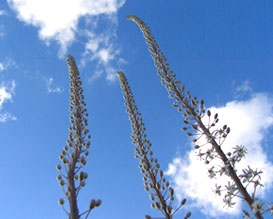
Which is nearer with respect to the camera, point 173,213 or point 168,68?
point 173,213

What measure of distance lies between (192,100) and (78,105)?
15.6 feet

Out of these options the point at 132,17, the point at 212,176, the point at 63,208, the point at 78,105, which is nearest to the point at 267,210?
the point at 212,176

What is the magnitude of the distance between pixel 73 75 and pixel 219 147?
21.8 ft

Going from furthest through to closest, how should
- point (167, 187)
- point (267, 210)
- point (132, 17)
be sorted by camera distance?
point (132, 17) → point (167, 187) → point (267, 210)

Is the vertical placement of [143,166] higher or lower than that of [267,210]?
higher

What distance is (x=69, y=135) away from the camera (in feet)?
24.2

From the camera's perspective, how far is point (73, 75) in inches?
398

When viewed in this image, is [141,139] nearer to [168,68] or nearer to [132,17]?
[168,68]

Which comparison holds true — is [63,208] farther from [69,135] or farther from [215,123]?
[215,123]

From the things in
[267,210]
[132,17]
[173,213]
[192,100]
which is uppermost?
[132,17]

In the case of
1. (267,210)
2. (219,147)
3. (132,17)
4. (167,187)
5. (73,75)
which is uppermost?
(132,17)

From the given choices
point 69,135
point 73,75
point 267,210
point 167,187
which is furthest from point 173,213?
point 73,75

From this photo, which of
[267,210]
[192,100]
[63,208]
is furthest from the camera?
[192,100]

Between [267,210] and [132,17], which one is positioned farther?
[132,17]
